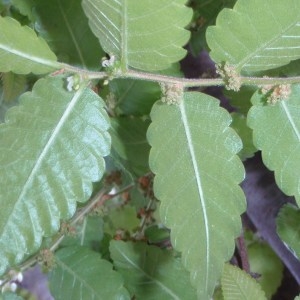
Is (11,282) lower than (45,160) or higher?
lower

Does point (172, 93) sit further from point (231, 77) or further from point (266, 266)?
point (266, 266)

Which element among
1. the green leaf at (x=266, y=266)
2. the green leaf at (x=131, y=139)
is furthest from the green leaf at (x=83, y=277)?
the green leaf at (x=266, y=266)

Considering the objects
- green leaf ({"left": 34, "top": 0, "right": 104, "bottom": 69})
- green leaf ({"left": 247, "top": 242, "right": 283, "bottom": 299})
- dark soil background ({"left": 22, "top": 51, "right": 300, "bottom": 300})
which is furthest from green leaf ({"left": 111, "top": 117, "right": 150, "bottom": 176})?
green leaf ({"left": 247, "top": 242, "right": 283, "bottom": 299})

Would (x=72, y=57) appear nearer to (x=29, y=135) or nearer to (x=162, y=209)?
(x=29, y=135)

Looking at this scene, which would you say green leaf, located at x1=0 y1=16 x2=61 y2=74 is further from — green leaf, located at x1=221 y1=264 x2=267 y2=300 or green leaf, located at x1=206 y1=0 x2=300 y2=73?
green leaf, located at x1=221 y1=264 x2=267 y2=300

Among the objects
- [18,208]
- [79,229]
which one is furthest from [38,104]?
[79,229]

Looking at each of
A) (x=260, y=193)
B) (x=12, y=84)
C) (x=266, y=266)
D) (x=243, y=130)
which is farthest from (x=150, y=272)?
(x=266, y=266)

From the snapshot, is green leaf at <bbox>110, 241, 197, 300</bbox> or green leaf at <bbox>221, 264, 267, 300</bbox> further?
green leaf at <bbox>110, 241, 197, 300</bbox>
